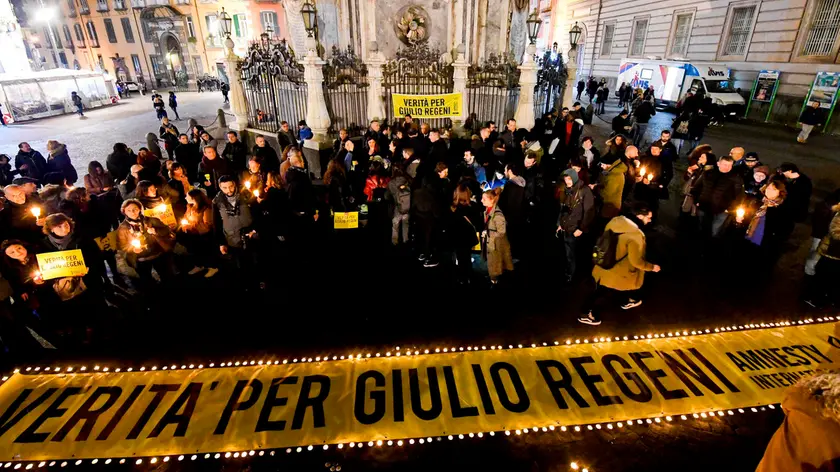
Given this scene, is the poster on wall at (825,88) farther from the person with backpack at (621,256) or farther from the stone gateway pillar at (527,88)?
the person with backpack at (621,256)

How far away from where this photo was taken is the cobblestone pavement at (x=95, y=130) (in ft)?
54.1

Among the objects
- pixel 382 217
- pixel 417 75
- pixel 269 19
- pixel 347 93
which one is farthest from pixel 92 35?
pixel 382 217

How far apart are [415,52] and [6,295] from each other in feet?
40.9

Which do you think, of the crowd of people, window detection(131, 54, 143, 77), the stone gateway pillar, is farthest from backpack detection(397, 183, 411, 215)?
window detection(131, 54, 143, 77)

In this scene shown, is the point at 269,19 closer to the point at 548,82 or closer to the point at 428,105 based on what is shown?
the point at 548,82

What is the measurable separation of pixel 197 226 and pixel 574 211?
559 cm

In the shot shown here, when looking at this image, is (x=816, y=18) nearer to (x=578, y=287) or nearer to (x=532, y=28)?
(x=532, y=28)

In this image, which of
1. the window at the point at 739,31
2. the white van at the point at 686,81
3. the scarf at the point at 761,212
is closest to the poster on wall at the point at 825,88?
the white van at the point at 686,81

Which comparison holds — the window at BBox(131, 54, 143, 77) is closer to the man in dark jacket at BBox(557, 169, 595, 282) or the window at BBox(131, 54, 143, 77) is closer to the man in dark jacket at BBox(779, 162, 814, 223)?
the man in dark jacket at BBox(557, 169, 595, 282)

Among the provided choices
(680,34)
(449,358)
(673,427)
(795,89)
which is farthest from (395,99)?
(680,34)

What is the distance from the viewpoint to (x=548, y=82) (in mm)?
14258

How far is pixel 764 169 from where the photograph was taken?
276 inches

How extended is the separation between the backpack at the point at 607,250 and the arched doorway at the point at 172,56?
53240 mm

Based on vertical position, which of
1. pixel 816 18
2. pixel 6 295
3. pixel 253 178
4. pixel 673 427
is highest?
pixel 816 18
